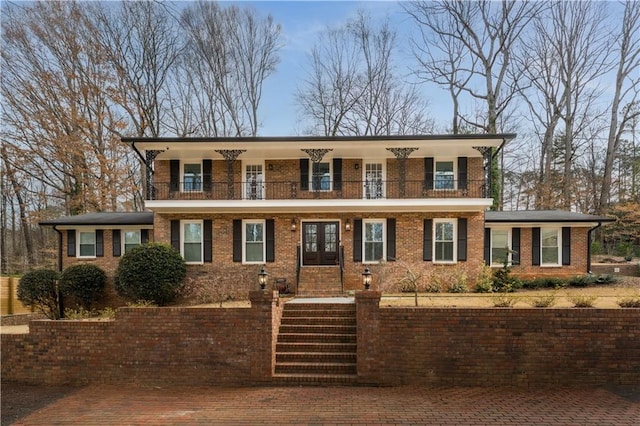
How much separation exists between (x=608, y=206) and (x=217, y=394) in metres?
27.6

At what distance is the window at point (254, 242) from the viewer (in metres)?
13.2

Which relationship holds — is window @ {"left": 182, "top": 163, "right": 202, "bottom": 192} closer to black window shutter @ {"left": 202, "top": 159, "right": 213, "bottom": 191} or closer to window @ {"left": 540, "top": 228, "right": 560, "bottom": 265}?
black window shutter @ {"left": 202, "top": 159, "right": 213, "bottom": 191}

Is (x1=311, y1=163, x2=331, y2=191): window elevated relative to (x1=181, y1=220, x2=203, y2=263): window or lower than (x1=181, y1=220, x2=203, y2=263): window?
elevated

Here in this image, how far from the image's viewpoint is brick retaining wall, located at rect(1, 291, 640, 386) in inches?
236

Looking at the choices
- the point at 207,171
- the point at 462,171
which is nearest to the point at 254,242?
the point at 207,171

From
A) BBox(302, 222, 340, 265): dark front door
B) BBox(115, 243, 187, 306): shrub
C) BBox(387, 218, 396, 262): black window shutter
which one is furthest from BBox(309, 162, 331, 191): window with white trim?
BBox(115, 243, 187, 306): shrub

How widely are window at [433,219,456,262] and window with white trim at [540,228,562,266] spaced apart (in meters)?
4.28

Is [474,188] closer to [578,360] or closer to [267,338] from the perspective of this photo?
[578,360]

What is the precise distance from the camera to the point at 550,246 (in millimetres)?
13906

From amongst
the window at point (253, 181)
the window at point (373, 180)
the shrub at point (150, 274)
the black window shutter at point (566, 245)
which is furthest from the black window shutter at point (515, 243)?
the shrub at point (150, 274)

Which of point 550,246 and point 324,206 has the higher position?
point 324,206

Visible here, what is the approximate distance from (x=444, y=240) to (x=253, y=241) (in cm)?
773

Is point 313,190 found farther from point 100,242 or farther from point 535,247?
point 535,247

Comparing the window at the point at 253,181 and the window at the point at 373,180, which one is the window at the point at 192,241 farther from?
the window at the point at 373,180
